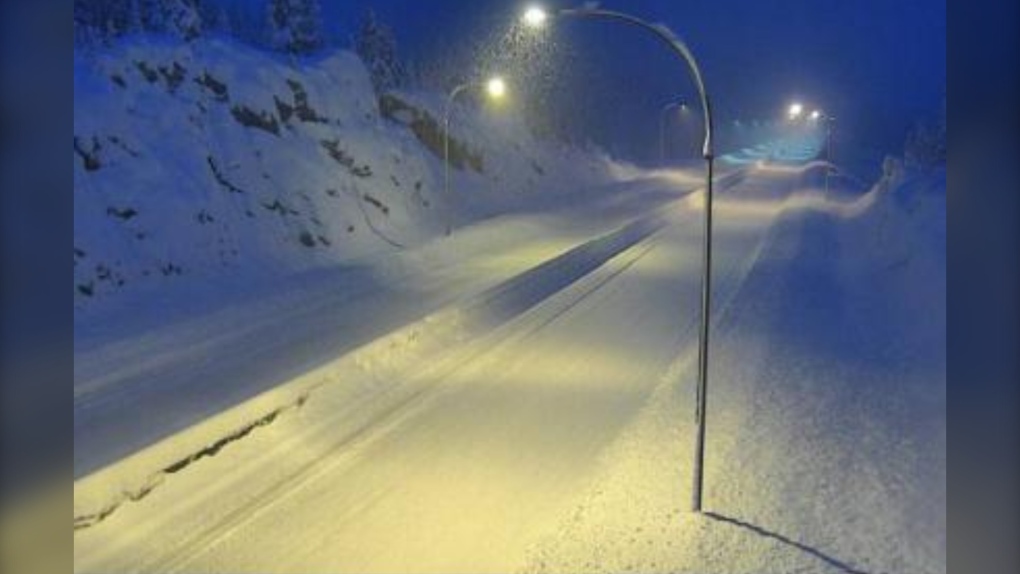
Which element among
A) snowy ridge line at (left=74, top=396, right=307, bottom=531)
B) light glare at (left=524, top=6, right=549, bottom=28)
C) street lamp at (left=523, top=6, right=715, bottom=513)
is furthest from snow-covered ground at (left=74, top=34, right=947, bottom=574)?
light glare at (left=524, top=6, right=549, bottom=28)

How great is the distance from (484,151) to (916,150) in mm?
30616

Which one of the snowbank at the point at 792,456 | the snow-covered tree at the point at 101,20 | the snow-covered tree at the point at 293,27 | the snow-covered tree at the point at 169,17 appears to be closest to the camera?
the snowbank at the point at 792,456

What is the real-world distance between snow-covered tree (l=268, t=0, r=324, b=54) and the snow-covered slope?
155 cm

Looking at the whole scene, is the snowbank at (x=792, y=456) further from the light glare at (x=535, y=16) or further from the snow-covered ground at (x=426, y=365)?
the light glare at (x=535, y=16)

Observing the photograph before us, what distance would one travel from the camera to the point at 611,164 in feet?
280

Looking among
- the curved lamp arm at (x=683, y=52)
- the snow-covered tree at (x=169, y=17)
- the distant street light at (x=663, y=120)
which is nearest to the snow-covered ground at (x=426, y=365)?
the snow-covered tree at (x=169, y=17)

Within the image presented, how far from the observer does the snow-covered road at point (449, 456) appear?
11.0 meters

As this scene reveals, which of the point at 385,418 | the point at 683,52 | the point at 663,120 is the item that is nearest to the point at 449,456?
the point at 385,418

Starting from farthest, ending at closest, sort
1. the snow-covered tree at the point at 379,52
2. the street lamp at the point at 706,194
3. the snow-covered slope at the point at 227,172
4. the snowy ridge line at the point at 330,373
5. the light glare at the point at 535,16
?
the snow-covered tree at the point at 379,52, the snow-covered slope at the point at 227,172, the light glare at the point at 535,16, the snowy ridge line at the point at 330,373, the street lamp at the point at 706,194

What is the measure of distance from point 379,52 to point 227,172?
80.5 ft

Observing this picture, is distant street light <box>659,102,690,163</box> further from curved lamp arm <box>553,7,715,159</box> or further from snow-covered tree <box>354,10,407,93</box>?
curved lamp arm <box>553,7,715,159</box>

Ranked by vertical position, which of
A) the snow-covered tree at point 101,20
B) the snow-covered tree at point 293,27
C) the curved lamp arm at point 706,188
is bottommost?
the curved lamp arm at point 706,188

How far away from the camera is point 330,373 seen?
17.6 meters

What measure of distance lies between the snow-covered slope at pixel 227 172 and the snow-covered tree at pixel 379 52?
8.63 meters
